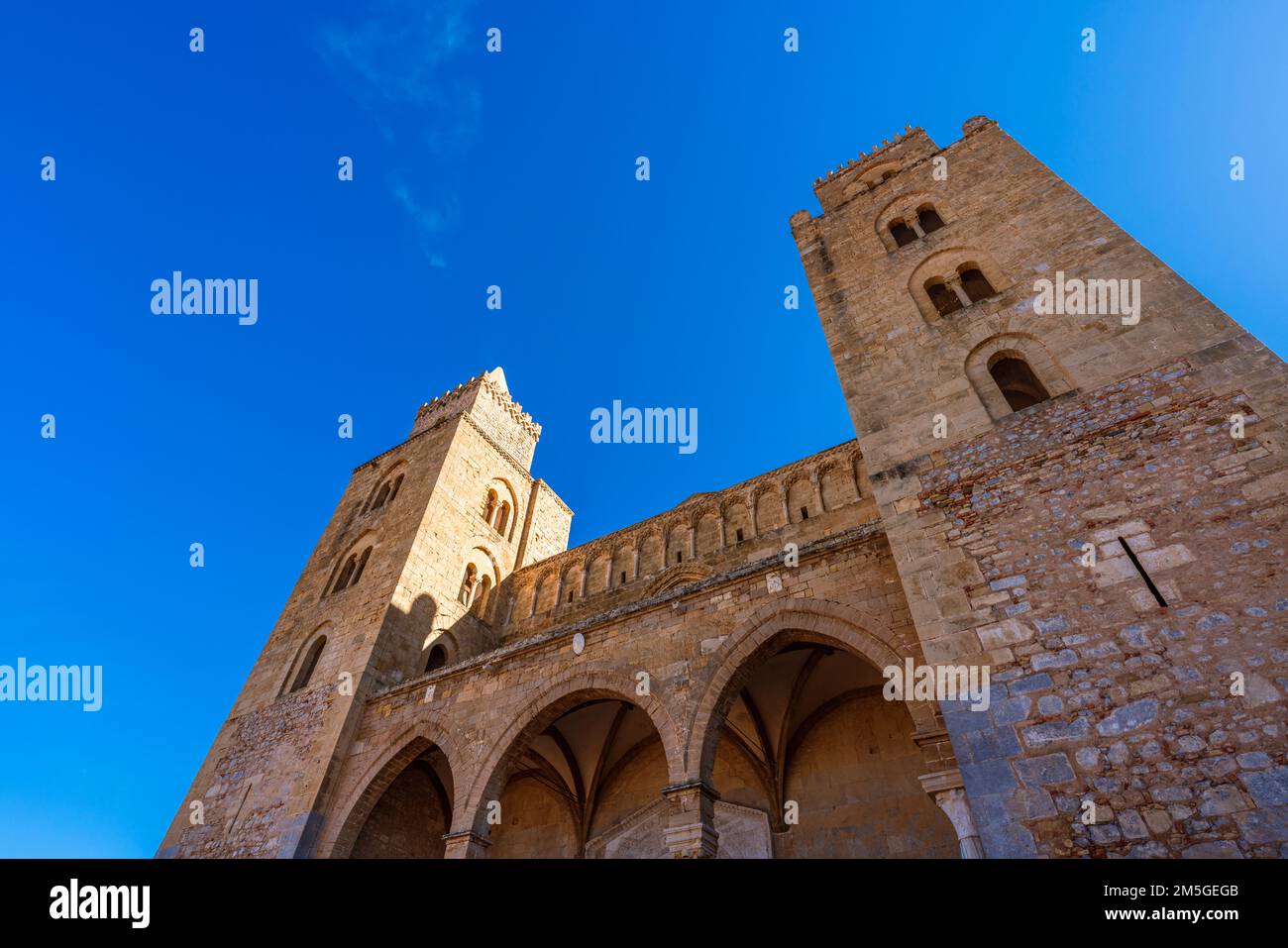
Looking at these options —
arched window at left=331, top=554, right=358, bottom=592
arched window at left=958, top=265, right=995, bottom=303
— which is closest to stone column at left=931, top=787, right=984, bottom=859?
arched window at left=958, top=265, right=995, bottom=303

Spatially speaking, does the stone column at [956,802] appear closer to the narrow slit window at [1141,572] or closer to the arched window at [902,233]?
the narrow slit window at [1141,572]

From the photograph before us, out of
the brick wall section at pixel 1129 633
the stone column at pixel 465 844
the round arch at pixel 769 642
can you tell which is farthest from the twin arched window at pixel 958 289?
the stone column at pixel 465 844

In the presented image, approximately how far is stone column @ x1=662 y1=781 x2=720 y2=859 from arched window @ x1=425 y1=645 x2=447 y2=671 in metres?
8.92

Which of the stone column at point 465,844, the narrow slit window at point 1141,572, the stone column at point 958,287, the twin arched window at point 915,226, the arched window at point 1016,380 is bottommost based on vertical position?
the stone column at point 465,844

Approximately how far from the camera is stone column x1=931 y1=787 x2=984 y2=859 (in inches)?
228

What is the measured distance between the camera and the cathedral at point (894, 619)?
222 inches

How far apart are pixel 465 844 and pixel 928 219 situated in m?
14.5

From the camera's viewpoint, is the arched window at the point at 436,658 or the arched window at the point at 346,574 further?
the arched window at the point at 346,574

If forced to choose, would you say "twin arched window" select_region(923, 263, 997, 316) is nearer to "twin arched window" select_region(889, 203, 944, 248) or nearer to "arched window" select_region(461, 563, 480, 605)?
"twin arched window" select_region(889, 203, 944, 248)

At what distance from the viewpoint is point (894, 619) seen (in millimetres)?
8273

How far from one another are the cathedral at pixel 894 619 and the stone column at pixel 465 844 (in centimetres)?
8
